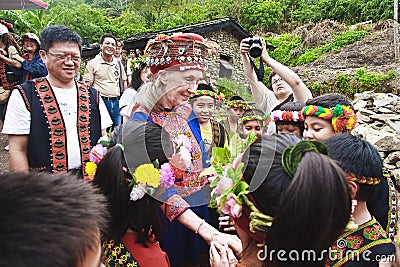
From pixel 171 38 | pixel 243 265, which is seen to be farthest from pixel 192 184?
pixel 171 38

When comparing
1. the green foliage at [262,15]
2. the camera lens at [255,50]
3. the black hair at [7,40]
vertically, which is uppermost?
the green foliage at [262,15]

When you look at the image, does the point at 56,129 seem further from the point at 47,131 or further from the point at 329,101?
the point at 329,101

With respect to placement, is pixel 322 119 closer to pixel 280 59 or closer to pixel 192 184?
pixel 192 184

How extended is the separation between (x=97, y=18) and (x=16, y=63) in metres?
19.9

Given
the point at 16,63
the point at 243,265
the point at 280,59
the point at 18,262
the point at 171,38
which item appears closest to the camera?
the point at 18,262

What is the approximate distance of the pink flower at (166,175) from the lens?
66.8 inches

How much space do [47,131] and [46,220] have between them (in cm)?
192

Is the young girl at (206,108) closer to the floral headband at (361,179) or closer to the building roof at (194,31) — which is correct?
the floral headband at (361,179)

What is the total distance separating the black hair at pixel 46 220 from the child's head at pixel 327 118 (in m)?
1.82

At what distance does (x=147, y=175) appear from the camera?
159 cm

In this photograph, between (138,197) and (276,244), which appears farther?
(138,197)

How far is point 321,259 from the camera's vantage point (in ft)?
4.21

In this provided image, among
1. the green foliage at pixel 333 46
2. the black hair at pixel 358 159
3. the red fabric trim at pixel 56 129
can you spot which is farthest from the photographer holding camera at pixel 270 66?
the green foliage at pixel 333 46

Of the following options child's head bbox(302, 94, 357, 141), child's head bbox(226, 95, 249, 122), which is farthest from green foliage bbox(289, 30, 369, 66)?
child's head bbox(226, 95, 249, 122)
